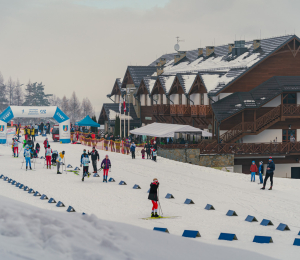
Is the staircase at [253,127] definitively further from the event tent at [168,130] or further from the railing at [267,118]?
the event tent at [168,130]

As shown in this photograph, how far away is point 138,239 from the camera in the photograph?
45.5 feet

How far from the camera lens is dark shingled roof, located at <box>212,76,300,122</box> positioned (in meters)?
43.7

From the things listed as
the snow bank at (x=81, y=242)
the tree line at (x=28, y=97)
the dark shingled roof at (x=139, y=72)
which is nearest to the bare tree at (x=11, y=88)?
the tree line at (x=28, y=97)

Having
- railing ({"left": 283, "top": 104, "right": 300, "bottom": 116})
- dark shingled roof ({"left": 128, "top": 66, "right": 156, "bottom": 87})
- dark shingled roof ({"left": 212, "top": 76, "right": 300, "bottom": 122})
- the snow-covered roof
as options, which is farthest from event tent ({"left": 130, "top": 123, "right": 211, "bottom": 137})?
dark shingled roof ({"left": 128, "top": 66, "right": 156, "bottom": 87})

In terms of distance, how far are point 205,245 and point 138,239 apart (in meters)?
2.09

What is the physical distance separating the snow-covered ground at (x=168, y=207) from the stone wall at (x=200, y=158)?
2723mm

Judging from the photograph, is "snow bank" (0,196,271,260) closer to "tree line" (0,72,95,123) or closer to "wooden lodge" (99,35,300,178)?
"wooden lodge" (99,35,300,178)

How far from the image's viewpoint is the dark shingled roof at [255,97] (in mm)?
43688

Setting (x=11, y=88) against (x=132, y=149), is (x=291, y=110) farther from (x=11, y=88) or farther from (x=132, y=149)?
(x=11, y=88)

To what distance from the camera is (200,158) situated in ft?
133

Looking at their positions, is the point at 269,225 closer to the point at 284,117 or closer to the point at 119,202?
the point at 119,202

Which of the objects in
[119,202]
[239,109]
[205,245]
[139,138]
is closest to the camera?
[205,245]

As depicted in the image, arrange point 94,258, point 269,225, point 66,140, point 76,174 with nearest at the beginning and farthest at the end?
point 94,258
point 269,225
point 76,174
point 66,140

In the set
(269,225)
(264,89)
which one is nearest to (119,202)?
(269,225)
